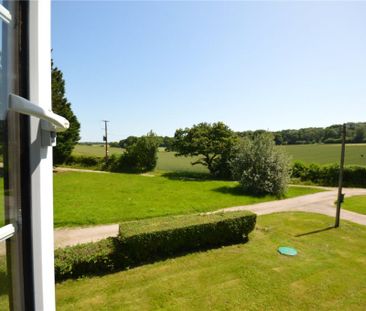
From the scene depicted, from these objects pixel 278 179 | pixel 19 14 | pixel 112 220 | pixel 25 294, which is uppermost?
pixel 19 14

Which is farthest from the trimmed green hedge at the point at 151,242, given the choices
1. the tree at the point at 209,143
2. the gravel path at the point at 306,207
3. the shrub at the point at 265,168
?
the tree at the point at 209,143

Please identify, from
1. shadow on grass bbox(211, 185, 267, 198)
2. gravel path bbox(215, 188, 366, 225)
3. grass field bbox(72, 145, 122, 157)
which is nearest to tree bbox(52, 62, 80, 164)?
grass field bbox(72, 145, 122, 157)

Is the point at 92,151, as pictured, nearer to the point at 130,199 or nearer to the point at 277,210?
the point at 130,199

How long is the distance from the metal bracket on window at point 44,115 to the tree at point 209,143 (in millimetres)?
26290

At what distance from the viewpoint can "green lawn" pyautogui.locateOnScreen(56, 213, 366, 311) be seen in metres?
5.75

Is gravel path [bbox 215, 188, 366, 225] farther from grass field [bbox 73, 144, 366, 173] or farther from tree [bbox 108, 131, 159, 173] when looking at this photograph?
tree [bbox 108, 131, 159, 173]

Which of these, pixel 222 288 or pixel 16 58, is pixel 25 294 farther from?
pixel 222 288

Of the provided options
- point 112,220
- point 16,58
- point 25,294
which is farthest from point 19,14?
point 112,220

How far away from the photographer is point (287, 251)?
8.47 m

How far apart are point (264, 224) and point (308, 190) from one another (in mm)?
11279

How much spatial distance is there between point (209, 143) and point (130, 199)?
13917mm

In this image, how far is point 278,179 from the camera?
1750 cm

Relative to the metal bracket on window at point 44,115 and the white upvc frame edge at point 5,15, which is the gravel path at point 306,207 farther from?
the white upvc frame edge at point 5,15

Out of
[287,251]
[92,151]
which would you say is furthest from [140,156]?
[92,151]
